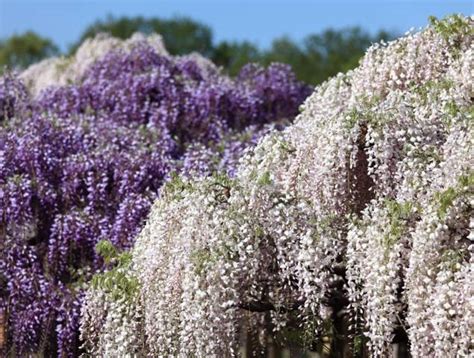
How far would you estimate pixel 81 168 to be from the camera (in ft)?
46.1

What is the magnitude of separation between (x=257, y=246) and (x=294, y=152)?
166 centimetres

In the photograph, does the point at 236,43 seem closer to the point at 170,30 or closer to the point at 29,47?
the point at 170,30

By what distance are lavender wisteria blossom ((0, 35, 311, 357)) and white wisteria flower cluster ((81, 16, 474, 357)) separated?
142 centimetres

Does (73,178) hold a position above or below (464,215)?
above

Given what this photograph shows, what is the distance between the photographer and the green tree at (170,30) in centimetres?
5844

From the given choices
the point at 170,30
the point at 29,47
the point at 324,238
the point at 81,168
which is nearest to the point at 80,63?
the point at 81,168

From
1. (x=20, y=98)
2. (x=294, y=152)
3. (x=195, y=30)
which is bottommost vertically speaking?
(x=294, y=152)

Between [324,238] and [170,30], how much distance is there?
51457 mm

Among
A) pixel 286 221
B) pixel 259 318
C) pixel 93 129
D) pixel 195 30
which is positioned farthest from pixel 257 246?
pixel 195 30

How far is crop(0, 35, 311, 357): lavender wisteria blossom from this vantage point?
1252 centimetres

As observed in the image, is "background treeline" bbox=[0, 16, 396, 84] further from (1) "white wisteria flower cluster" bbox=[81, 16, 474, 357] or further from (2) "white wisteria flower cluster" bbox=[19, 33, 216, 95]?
(1) "white wisteria flower cluster" bbox=[81, 16, 474, 357]

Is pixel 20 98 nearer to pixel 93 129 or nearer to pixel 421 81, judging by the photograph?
pixel 93 129

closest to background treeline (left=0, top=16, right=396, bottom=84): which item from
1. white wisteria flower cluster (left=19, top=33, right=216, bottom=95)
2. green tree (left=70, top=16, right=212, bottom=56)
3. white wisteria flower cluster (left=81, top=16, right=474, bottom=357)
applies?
green tree (left=70, top=16, right=212, bottom=56)

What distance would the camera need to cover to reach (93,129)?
604 inches
